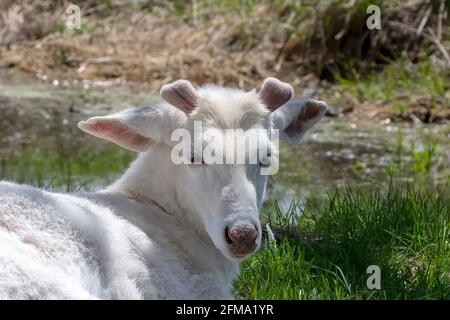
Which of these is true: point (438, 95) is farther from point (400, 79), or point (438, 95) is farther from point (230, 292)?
point (230, 292)

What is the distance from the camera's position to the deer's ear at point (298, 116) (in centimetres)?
593

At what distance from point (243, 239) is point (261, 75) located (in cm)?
867

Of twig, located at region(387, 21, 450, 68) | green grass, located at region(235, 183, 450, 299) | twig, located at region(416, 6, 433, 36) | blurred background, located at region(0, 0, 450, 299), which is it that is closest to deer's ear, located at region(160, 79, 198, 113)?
green grass, located at region(235, 183, 450, 299)

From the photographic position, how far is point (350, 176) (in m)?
10.5

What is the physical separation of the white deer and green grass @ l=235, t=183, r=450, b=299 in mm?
406

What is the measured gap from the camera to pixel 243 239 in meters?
4.84

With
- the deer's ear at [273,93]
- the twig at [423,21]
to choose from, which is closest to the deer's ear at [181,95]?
the deer's ear at [273,93]

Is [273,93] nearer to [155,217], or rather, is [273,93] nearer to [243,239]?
[155,217]

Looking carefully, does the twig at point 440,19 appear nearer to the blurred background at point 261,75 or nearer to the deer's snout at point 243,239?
the blurred background at point 261,75

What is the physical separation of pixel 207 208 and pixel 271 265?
32.3 inches

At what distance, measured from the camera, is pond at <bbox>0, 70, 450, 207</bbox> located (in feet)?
33.0

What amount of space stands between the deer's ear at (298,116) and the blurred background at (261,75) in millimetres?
1077

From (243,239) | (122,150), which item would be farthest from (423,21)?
(243,239)
